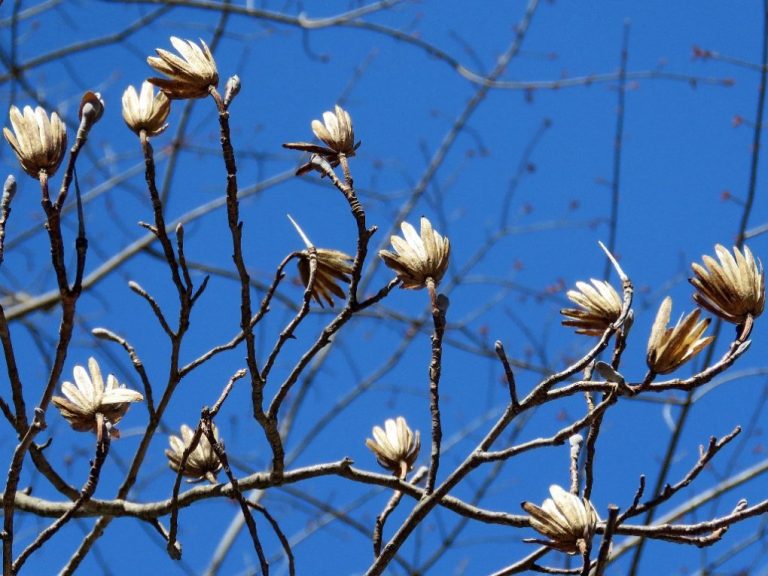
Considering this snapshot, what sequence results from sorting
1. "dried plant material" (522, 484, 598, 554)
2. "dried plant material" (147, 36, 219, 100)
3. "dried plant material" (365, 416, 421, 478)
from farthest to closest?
"dried plant material" (365, 416, 421, 478), "dried plant material" (147, 36, 219, 100), "dried plant material" (522, 484, 598, 554)

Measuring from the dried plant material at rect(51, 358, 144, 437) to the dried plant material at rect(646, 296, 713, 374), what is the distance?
44cm

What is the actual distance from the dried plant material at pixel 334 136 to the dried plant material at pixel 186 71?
99mm

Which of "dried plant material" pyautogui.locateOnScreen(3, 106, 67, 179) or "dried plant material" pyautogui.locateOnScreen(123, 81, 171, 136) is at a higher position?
"dried plant material" pyautogui.locateOnScreen(123, 81, 171, 136)

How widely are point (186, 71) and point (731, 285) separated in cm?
48

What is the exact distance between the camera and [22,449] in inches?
34.5

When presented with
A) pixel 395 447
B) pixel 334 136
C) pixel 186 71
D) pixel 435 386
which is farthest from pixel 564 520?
pixel 186 71

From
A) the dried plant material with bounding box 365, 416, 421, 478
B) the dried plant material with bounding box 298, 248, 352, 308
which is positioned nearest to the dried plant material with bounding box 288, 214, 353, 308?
the dried plant material with bounding box 298, 248, 352, 308

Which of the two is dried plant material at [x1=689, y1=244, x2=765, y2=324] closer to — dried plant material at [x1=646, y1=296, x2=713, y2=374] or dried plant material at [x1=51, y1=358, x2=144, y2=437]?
dried plant material at [x1=646, y1=296, x2=713, y2=374]

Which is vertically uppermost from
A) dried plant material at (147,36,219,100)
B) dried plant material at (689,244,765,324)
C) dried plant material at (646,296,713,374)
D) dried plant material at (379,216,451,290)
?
dried plant material at (147,36,219,100)

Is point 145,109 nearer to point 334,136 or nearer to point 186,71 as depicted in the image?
point 186,71

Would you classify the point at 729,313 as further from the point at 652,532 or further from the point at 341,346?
the point at 341,346

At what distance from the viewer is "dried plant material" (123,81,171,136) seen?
3.19ft

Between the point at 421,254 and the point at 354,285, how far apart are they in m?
0.06

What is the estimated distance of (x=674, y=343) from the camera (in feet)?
2.77
